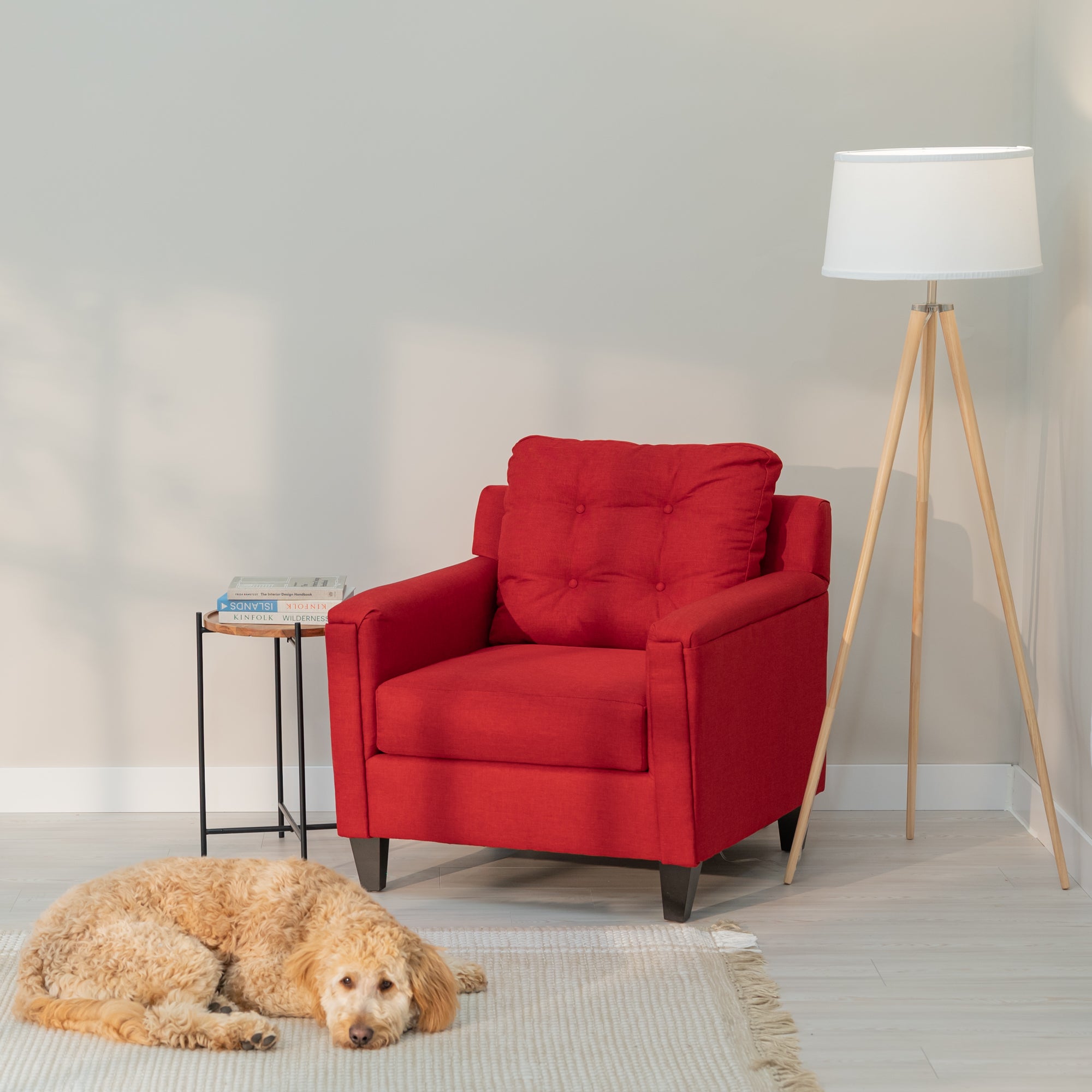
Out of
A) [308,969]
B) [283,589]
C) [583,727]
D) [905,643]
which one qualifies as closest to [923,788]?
[905,643]

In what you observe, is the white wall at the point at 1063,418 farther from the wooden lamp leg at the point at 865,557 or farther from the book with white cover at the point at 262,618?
the book with white cover at the point at 262,618

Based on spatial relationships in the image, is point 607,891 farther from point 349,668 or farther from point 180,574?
point 180,574

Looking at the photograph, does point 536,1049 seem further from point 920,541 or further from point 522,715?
point 920,541

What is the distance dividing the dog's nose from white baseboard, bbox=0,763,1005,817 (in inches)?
59.8

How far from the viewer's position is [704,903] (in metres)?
2.85

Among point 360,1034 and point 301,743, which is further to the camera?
point 301,743

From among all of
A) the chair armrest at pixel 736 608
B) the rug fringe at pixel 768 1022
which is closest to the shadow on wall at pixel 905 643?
the chair armrest at pixel 736 608

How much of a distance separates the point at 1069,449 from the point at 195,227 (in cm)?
225

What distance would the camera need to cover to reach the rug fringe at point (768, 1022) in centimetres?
209

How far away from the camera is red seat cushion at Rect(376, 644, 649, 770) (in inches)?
104

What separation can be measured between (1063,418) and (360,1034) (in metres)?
2.18

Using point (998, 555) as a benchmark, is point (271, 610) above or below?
below

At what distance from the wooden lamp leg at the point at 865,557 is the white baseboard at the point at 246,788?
1.79ft

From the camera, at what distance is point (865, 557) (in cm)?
297
